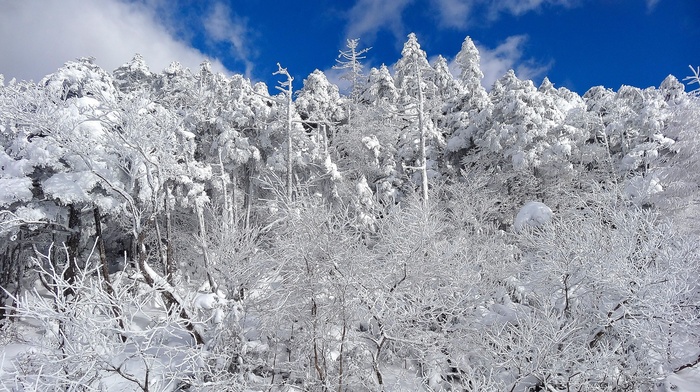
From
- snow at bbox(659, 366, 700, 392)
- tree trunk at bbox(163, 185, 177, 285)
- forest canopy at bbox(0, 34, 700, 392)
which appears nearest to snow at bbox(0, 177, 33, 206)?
forest canopy at bbox(0, 34, 700, 392)

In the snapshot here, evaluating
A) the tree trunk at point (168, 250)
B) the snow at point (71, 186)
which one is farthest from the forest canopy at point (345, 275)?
the tree trunk at point (168, 250)

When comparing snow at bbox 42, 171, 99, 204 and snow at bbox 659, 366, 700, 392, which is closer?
snow at bbox 659, 366, 700, 392

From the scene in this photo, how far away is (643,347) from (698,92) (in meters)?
11.4

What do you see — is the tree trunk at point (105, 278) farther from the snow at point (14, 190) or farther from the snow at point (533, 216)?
the snow at point (533, 216)

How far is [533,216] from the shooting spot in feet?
52.3

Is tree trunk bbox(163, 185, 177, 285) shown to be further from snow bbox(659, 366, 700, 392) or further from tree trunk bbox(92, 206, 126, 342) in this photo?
snow bbox(659, 366, 700, 392)

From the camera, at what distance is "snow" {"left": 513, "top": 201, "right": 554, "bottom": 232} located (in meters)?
15.6

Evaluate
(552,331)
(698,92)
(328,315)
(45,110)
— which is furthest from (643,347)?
(45,110)

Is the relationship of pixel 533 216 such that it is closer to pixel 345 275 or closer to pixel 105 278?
pixel 345 275

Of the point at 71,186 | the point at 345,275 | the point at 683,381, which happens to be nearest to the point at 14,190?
the point at 71,186

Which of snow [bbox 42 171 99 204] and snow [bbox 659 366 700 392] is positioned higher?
snow [bbox 42 171 99 204]

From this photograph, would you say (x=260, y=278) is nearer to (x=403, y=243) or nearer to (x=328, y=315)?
(x=328, y=315)

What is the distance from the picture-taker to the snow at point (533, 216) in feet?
51.0

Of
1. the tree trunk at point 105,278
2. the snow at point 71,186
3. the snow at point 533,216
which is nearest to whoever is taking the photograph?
the tree trunk at point 105,278
